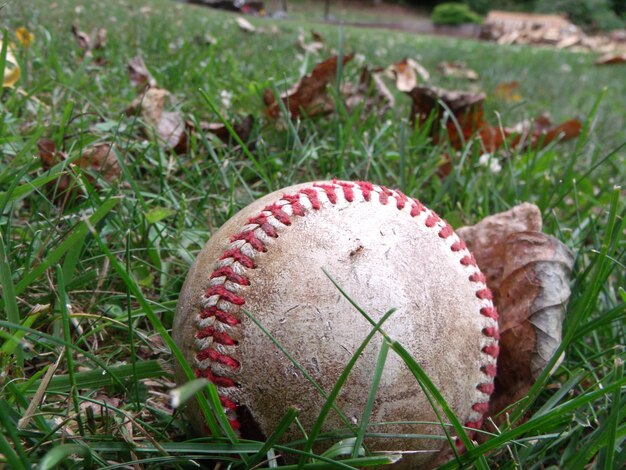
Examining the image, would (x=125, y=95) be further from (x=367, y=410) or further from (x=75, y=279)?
(x=367, y=410)

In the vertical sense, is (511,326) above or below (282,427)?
below

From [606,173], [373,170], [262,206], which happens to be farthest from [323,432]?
[606,173]

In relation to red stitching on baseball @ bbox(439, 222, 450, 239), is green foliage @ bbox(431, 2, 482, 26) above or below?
below

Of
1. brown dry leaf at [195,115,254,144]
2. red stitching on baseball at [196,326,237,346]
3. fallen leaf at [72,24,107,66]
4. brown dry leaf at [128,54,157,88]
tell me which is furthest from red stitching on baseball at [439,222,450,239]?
fallen leaf at [72,24,107,66]

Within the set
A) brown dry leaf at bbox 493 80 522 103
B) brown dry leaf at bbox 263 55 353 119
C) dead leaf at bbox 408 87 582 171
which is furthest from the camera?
brown dry leaf at bbox 493 80 522 103

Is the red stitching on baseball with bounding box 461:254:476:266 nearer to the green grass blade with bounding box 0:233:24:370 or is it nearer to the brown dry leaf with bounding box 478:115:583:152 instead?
the green grass blade with bounding box 0:233:24:370
